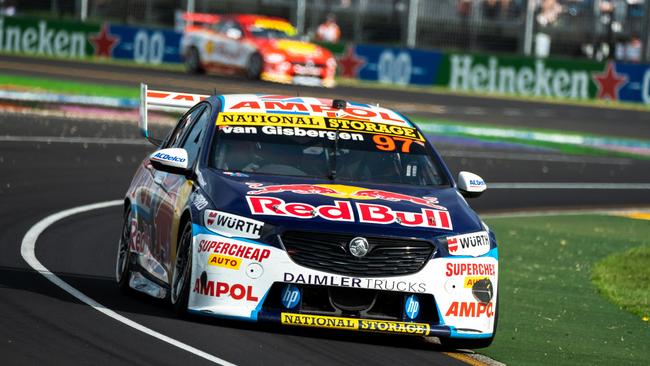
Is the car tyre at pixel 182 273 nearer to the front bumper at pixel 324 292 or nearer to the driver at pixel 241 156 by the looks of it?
the front bumper at pixel 324 292

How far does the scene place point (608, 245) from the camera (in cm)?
1695

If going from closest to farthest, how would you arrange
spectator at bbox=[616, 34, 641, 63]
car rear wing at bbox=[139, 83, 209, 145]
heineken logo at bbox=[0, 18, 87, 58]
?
1. car rear wing at bbox=[139, 83, 209, 145]
2. spectator at bbox=[616, 34, 641, 63]
3. heineken logo at bbox=[0, 18, 87, 58]

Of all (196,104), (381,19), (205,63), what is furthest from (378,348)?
(381,19)

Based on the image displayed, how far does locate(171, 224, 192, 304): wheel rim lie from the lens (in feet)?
30.0

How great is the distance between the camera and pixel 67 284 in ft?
34.7

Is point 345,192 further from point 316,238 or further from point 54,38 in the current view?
point 54,38

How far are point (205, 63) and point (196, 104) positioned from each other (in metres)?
31.4

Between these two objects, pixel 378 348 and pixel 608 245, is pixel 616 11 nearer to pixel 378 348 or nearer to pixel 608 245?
pixel 608 245

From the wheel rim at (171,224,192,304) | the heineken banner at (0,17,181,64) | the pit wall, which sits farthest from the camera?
the heineken banner at (0,17,181,64)

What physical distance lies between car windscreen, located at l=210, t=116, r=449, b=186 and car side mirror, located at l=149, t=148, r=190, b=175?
0.77ft

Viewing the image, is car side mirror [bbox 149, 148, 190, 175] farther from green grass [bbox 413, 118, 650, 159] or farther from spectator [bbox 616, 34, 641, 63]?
spectator [bbox 616, 34, 641, 63]

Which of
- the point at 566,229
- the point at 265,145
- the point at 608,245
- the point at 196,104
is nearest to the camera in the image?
the point at 265,145

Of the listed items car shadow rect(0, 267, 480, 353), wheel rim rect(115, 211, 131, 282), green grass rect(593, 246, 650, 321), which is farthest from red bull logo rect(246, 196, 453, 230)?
green grass rect(593, 246, 650, 321)

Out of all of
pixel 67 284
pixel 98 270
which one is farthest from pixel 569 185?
pixel 67 284
